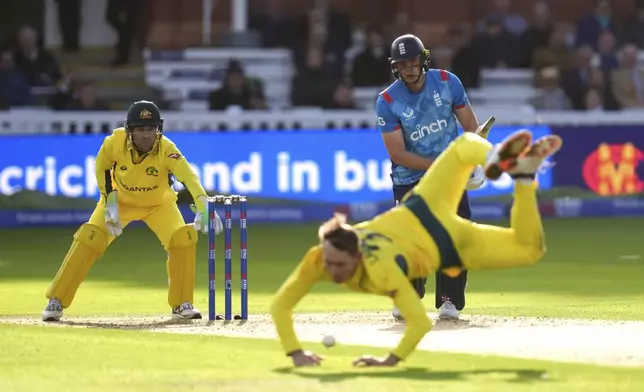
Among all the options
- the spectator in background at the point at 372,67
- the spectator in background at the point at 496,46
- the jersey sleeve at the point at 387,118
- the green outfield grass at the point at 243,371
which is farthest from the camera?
the spectator in background at the point at 496,46

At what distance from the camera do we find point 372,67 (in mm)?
27875

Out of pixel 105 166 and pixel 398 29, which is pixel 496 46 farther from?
pixel 105 166

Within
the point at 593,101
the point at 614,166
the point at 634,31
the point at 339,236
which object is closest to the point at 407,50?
the point at 339,236

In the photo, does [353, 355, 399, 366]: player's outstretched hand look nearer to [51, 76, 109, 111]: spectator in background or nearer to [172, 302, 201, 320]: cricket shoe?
[172, 302, 201, 320]: cricket shoe

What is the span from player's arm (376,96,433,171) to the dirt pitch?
1.23 m

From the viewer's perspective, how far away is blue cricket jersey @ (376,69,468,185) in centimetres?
1390

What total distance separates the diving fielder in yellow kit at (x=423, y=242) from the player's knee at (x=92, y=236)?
141 inches

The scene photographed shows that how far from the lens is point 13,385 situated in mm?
10500

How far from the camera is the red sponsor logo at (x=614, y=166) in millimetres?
24438

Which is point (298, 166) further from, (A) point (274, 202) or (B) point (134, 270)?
(B) point (134, 270)

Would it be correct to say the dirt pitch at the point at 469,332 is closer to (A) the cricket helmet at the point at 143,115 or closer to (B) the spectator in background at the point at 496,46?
(A) the cricket helmet at the point at 143,115

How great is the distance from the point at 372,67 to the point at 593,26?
13.9 ft

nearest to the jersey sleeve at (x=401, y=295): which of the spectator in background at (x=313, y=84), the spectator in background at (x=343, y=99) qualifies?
the spectator in background at (x=343, y=99)

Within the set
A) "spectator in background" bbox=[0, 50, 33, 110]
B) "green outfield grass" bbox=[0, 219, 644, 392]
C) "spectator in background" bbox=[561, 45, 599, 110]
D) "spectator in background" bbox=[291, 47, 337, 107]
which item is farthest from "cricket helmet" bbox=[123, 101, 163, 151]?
"spectator in background" bbox=[561, 45, 599, 110]
